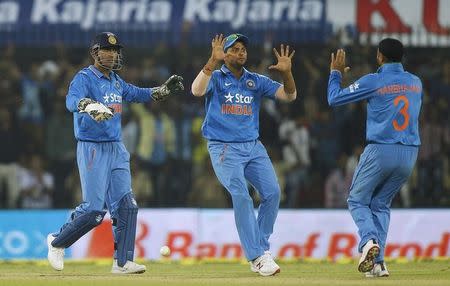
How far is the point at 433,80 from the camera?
1916 cm

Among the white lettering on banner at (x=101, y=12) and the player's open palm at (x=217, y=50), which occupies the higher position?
the white lettering on banner at (x=101, y=12)

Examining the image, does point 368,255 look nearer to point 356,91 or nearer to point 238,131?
point 356,91

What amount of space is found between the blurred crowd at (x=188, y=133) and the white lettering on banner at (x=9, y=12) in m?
1.14

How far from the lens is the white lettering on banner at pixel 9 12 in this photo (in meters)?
18.0

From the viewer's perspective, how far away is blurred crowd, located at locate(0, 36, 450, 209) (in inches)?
727

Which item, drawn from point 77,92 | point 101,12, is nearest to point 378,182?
point 77,92

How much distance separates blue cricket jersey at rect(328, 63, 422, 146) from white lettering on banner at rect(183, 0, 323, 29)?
6.49 metres

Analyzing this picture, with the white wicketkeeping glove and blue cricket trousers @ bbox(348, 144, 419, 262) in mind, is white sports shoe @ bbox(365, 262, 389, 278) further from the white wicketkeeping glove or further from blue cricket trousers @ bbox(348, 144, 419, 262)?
the white wicketkeeping glove

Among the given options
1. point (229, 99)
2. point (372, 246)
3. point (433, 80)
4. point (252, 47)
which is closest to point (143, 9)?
point (252, 47)

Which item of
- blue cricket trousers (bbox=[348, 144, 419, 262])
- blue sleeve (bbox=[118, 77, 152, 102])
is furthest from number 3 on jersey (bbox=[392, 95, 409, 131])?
blue sleeve (bbox=[118, 77, 152, 102])

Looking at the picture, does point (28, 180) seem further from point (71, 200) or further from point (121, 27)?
point (121, 27)

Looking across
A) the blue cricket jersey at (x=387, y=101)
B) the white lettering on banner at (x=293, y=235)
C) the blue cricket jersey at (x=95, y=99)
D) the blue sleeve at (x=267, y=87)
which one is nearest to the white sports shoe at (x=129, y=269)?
the blue cricket jersey at (x=95, y=99)

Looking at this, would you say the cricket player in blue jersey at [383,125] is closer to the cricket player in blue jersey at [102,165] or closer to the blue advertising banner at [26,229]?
the cricket player in blue jersey at [102,165]

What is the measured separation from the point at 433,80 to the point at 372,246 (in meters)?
8.60
